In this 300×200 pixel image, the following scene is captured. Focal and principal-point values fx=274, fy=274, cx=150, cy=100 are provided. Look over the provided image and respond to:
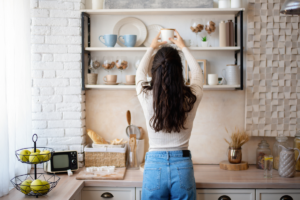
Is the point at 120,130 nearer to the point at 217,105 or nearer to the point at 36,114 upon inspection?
the point at 36,114

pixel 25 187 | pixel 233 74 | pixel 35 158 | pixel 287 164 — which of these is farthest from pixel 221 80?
pixel 25 187

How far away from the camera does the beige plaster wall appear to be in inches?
101

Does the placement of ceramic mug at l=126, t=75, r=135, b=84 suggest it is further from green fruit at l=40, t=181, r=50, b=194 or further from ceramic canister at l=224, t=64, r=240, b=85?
green fruit at l=40, t=181, r=50, b=194

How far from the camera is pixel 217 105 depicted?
8.45ft

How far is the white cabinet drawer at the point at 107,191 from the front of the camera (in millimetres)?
2084

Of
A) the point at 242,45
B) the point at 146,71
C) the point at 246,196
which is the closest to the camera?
the point at 146,71

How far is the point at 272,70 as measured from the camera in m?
2.46

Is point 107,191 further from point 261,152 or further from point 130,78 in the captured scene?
point 261,152

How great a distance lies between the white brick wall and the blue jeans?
101 centimetres

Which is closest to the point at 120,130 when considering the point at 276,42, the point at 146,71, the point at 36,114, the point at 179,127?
the point at 36,114

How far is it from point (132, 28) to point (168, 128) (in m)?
1.27

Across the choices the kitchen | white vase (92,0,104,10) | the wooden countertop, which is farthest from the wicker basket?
white vase (92,0,104,10)

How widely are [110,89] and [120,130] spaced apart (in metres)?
0.40

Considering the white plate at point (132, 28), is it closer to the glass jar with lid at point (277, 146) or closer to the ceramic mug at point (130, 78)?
the ceramic mug at point (130, 78)
